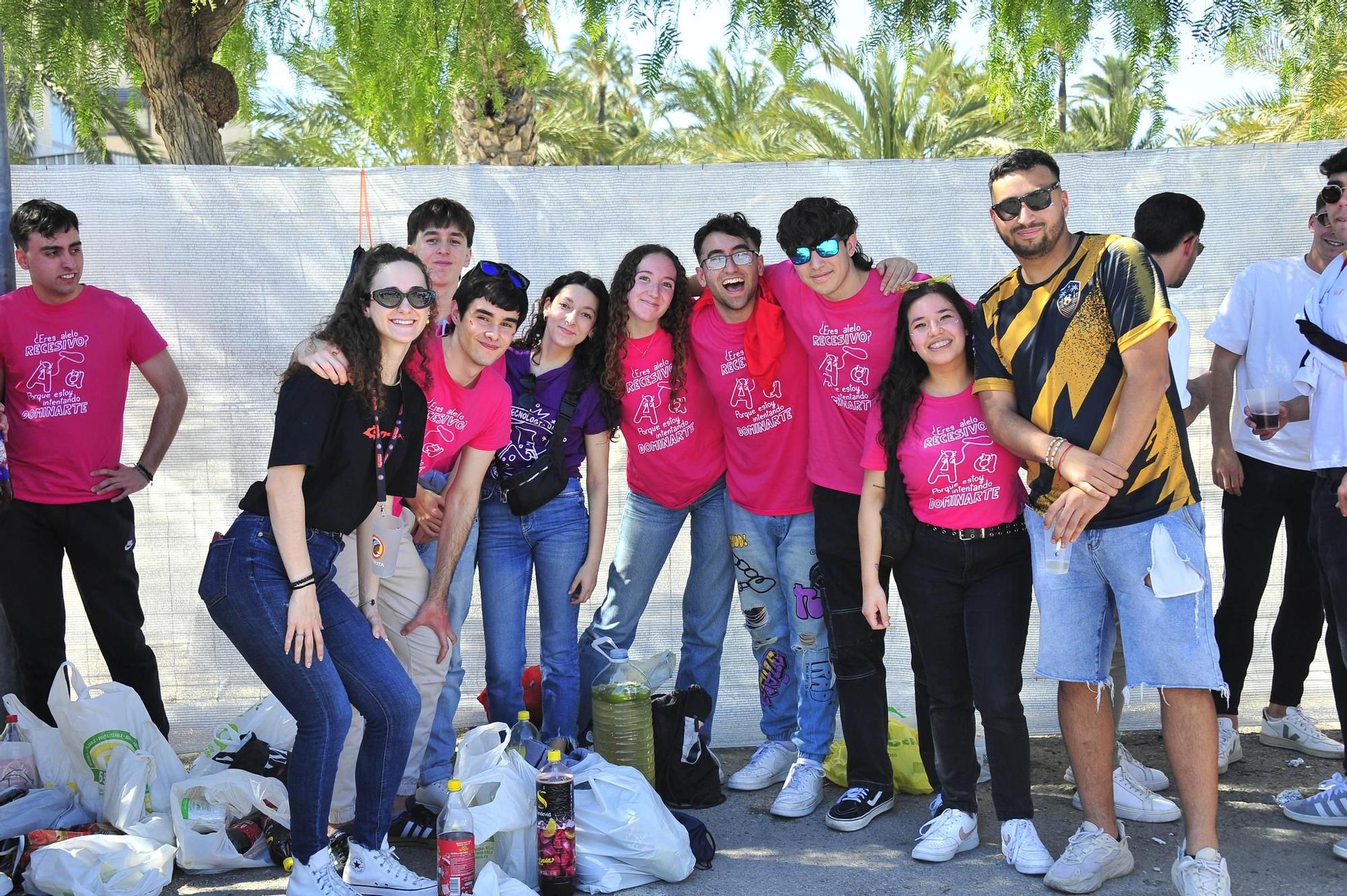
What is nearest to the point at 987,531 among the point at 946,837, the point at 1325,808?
the point at 946,837

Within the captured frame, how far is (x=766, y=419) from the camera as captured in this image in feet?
13.6

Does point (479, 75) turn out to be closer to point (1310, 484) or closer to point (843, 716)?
point (843, 716)

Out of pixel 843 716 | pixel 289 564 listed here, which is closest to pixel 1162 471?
pixel 843 716

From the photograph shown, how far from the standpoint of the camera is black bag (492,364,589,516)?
4.11m

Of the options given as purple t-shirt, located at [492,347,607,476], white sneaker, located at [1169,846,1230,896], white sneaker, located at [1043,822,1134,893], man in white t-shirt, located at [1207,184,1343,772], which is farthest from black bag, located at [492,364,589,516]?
man in white t-shirt, located at [1207,184,1343,772]

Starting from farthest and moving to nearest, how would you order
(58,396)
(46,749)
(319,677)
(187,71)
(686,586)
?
1. (187,71)
2. (686,586)
3. (58,396)
4. (46,749)
5. (319,677)

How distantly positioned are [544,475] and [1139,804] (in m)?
2.31

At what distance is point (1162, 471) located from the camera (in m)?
3.31

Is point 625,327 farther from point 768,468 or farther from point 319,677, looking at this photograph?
point 319,677

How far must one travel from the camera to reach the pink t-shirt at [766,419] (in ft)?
13.5

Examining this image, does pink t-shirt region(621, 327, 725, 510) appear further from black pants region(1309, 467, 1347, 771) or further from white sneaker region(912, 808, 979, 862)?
black pants region(1309, 467, 1347, 771)

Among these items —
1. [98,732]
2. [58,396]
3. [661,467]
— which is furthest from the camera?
[661,467]

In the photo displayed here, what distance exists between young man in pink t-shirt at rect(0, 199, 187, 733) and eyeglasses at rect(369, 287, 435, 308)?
1549 mm

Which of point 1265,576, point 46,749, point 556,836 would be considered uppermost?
point 1265,576
